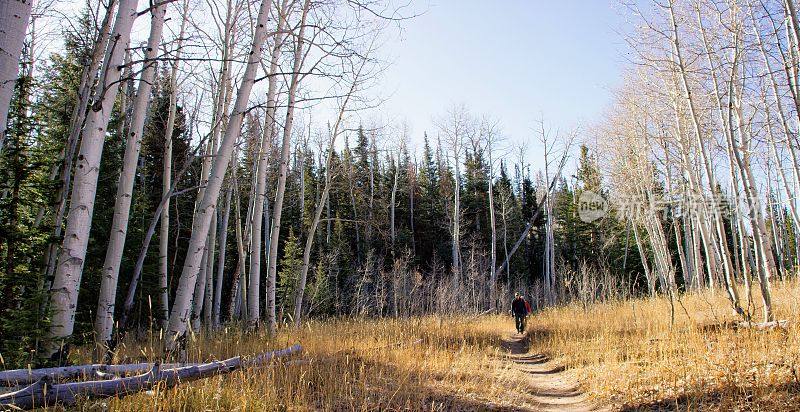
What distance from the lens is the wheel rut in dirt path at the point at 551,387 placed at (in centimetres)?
478

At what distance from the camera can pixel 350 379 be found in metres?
4.65

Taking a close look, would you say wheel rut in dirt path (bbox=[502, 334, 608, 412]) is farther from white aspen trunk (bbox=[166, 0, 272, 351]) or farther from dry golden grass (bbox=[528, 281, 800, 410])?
white aspen trunk (bbox=[166, 0, 272, 351])

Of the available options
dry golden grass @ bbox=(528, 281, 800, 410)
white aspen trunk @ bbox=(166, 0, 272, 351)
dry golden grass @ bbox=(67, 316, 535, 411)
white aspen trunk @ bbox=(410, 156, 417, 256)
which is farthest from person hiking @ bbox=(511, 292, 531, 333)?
white aspen trunk @ bbox=(410, 156, 417, 256)

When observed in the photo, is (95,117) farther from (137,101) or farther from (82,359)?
(82,359)

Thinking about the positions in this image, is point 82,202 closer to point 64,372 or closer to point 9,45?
point 64,372

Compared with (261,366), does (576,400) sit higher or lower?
lower

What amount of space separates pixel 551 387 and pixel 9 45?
658cm

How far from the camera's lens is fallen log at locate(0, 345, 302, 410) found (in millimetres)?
2473

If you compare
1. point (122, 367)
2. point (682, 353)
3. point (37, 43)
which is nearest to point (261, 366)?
point (122, 367)

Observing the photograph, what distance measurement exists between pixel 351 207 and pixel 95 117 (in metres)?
24.4

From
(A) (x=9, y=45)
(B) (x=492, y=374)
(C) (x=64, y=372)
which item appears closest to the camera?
(A) (x=9, y=45)

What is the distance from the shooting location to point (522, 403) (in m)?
4.65

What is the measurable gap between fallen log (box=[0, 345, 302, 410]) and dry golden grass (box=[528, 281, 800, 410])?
4086 mm

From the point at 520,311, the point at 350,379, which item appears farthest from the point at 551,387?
the point at 520,311
